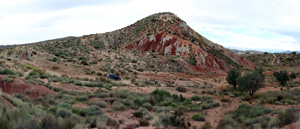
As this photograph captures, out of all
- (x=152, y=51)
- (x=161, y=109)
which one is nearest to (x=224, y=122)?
(x=161, y=109)

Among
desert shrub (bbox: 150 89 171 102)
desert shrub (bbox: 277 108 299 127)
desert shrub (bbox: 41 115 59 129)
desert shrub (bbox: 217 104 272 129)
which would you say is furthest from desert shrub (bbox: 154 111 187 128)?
desert shrub (bbox: 150 89 171 102)

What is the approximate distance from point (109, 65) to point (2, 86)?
25.5 m

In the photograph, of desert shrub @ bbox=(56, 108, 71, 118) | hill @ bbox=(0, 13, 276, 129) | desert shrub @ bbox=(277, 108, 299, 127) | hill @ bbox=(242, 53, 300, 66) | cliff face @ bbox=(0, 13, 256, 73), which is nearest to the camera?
desert shrub @ bbox=(277, 108, 299, 127)

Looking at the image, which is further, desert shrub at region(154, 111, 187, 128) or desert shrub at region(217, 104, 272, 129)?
desert shrub at region(217, 104, 272, 129)

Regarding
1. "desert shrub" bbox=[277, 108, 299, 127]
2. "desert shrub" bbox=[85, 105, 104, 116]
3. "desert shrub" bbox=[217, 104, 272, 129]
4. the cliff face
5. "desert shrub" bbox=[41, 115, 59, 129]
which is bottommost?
"desert shrub" bbox=[217, 104, 272, 129]

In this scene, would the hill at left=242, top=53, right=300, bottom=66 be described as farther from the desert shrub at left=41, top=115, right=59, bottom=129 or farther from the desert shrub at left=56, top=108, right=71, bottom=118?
the desert shrub at left=41, top=115, right=59, bottom=129

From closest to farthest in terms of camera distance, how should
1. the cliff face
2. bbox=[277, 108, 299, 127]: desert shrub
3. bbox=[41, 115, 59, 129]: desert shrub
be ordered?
bbox=[41, 115, 59, 129]: desert shrub, bbox=[277, 108, 299, 127]: desert shrub, the cliff face

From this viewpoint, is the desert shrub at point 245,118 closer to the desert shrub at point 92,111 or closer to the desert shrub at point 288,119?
the desert shrub at point 288,119

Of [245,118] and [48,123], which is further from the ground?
[48,123]

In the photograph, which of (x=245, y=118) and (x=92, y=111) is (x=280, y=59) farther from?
(x=92, y=111)

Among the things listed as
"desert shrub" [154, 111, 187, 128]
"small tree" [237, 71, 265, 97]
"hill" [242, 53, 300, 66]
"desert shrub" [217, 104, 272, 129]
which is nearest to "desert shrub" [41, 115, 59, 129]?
"desert shrub" [154, 111, 187, 128]

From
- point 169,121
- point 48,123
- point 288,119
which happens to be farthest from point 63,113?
point 288,119

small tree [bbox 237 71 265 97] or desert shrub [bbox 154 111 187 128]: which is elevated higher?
small tree [bbox 237 71 265 97]

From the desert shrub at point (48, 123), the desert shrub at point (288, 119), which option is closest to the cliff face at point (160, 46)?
the desert shrub at point (48, 123)
